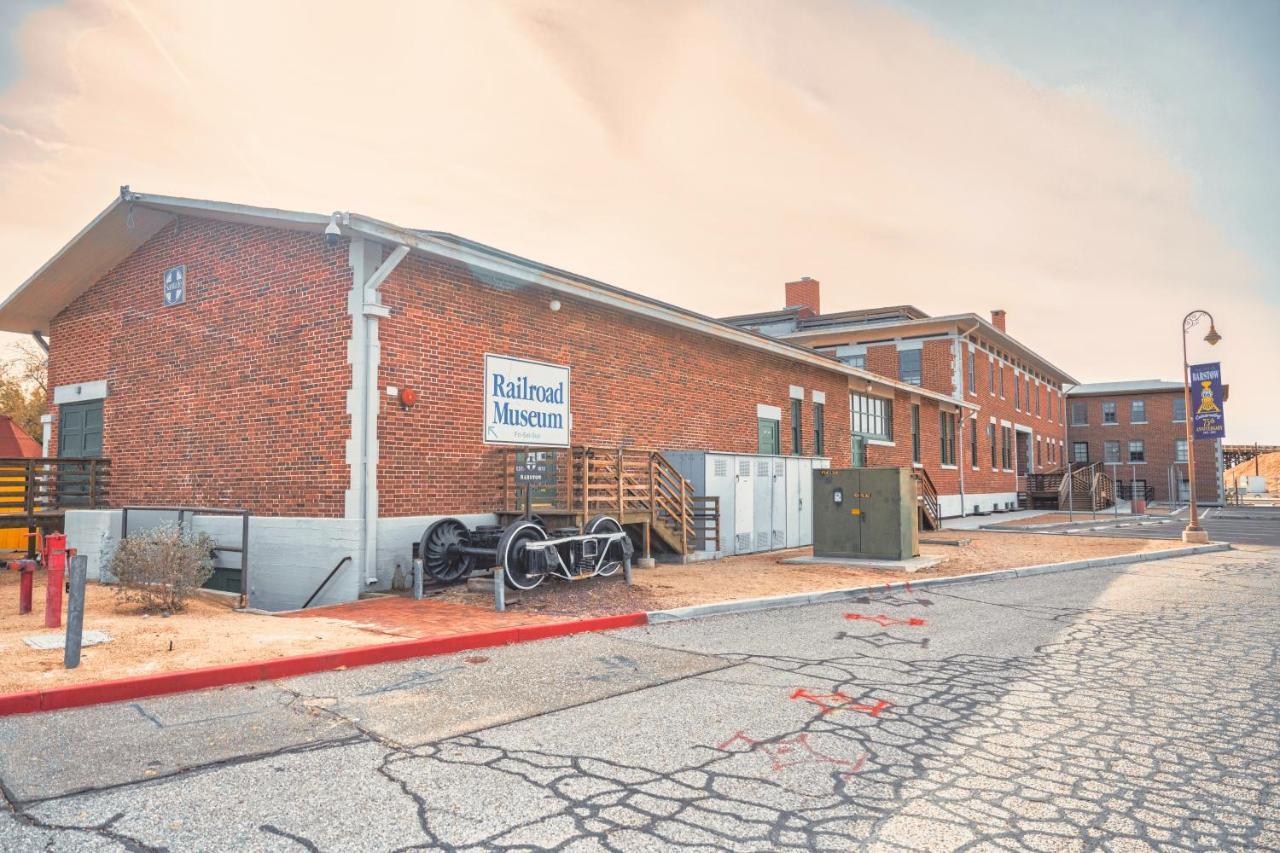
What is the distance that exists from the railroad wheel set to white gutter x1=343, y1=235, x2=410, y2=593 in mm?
757

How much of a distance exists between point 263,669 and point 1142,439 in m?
60.9

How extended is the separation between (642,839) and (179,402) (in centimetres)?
1275

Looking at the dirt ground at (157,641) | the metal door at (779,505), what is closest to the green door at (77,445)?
the dirt ground at (157,641)

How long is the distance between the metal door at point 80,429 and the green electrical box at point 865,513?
1369 centimetres

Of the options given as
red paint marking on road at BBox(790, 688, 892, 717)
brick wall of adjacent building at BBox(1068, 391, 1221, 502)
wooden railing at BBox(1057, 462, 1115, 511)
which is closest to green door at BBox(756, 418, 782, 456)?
red paint marking on road at BBox(790, 688, 892, 717)

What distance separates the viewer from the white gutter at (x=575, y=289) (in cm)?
1039

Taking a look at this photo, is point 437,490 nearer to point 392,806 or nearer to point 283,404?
point 283,404

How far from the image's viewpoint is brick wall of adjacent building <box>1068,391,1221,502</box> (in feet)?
173

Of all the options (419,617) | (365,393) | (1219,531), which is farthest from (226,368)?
(1219,531)

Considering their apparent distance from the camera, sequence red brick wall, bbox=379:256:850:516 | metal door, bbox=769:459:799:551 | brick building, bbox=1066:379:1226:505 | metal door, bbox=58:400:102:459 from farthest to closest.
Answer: brick building, bbox=1066:379:1226:505 < metal door, bbox=769:459:799:551 < metal door, bbox=58:400:102:459 < red brick wall, bbox=379:256:850:516

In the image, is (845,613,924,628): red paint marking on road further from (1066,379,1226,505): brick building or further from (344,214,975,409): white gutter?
(1066,379,1226,505): brick building

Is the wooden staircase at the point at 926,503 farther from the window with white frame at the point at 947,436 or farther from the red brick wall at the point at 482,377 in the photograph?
the window with white frame at the point at 947,436

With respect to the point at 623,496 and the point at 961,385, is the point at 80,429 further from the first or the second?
the point at 961,385

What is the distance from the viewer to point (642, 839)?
3.34m
